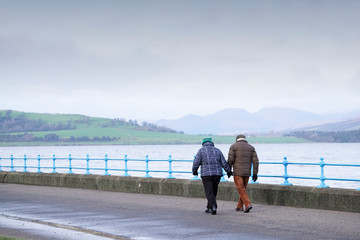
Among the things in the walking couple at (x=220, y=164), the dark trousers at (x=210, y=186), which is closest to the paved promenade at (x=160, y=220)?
the dark trousers at (x=210, y=186)

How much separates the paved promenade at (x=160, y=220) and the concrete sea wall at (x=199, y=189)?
38 centimetres

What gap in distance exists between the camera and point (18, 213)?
14.0 meters

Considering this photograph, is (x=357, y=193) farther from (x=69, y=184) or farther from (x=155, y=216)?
(x=69, y=184)

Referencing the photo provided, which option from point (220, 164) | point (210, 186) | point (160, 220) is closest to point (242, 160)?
point (220, 164)

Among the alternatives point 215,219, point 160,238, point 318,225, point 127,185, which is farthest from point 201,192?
point 160,238

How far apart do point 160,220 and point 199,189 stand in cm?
488

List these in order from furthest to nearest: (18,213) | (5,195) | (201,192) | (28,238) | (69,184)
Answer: (69,184)
(5,195)
(201,192)
(18,213)
(28,238)

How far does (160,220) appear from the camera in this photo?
487 inches

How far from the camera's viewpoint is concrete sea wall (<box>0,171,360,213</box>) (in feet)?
45.0

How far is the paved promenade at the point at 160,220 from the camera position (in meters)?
10.5

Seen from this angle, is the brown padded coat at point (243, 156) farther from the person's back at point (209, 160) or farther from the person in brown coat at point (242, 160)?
the person's back at point (209, 160)

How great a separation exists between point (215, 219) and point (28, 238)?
12.9 feet

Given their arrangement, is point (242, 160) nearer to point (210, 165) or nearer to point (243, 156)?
point (243, 156)

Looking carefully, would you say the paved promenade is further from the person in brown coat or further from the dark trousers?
the person in brown coat
